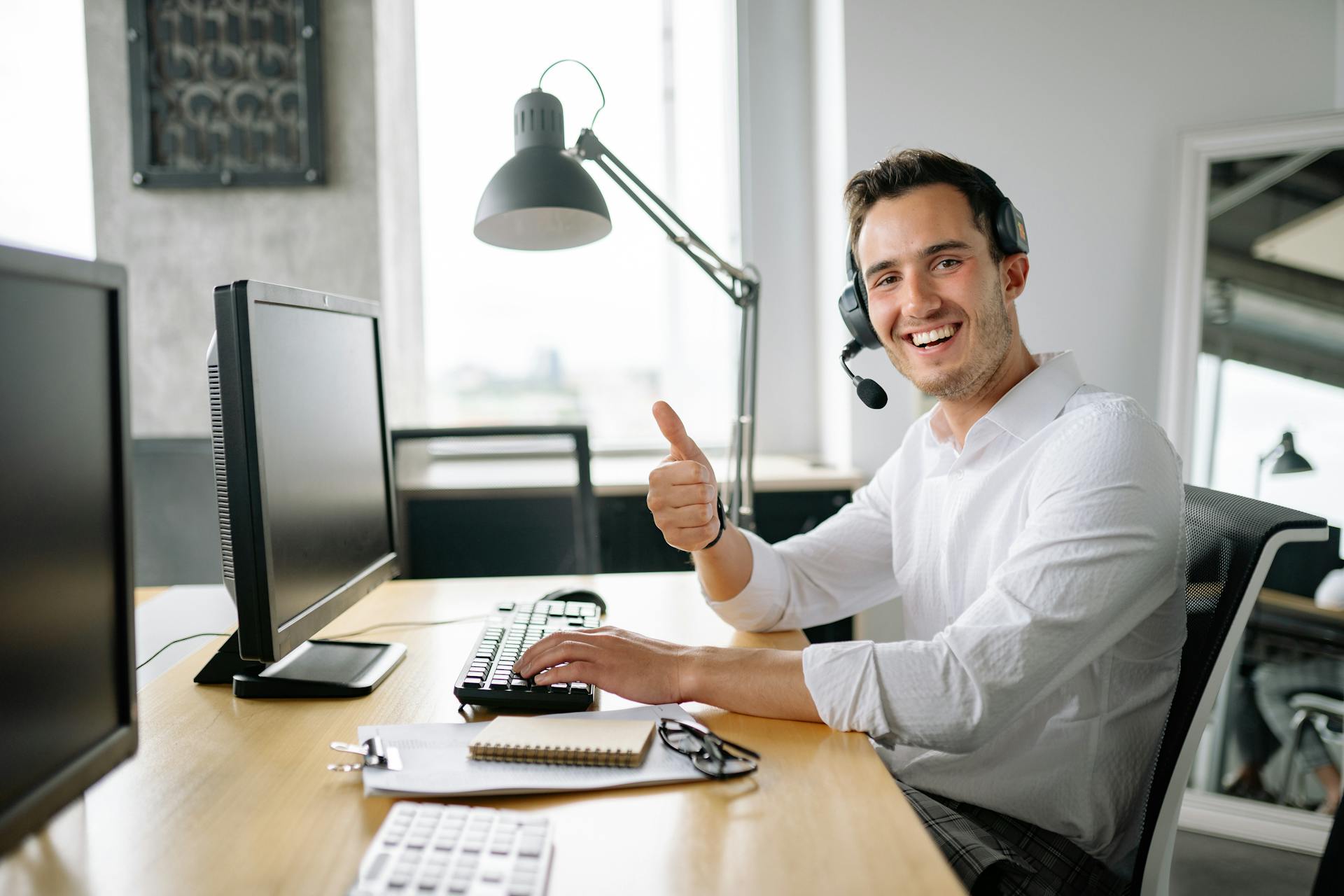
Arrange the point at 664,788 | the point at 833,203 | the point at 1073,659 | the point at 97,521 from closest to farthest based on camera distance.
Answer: the point at 97,521, the point at 664,788, the point at 1073,659, the point at 833,203

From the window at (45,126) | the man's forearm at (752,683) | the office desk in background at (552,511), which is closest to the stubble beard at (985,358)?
the man's forearm at (752,683)

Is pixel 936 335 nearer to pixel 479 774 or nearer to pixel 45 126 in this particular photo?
pixel 479 774

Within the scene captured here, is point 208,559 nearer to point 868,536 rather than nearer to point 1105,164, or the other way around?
point 868,536

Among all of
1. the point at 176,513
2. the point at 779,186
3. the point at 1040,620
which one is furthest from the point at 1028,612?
the point at 176,513

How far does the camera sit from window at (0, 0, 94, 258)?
2.59 m

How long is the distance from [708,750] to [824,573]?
57cm

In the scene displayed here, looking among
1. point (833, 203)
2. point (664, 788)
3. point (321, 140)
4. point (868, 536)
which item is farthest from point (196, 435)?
point (664, 788)

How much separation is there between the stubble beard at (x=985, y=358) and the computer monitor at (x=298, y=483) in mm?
735

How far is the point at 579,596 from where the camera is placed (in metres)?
1.41

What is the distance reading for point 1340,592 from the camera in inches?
76.2

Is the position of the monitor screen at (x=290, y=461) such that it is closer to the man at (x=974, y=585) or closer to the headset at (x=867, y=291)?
the man at (x=974, y=585)

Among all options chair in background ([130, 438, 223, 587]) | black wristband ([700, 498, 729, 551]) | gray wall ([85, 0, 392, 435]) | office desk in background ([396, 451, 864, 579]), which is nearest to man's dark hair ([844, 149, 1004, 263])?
black wristband ([700, 498, 729, 551])

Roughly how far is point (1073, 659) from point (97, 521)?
832 mm

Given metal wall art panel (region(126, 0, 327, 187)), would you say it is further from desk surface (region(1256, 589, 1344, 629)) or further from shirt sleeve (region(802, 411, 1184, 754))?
desk surface (region(1256, 589, 1344, 629))
